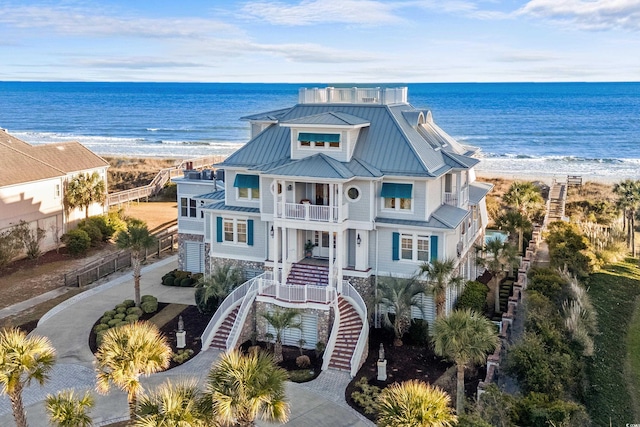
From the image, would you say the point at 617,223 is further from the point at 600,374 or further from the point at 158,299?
the point at 158,299

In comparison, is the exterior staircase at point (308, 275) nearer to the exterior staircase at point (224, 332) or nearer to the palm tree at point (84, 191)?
the exterior staircase at point (224, 332)

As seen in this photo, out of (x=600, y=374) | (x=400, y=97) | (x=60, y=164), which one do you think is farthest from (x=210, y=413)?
(x=60, y=164)

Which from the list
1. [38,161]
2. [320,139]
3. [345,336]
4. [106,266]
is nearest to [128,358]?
[345,336]

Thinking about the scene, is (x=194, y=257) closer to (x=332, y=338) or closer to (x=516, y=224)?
(x=332, y=338)

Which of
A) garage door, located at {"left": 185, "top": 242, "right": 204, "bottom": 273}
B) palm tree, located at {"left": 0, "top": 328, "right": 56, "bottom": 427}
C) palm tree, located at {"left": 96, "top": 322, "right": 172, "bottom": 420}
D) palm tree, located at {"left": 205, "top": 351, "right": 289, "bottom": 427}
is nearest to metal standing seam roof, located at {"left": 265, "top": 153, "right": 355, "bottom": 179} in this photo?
garage door, located at {"left": 185, "top": 242, "right": 204, "bottom": 273}

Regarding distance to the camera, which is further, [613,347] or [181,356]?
[613,347]

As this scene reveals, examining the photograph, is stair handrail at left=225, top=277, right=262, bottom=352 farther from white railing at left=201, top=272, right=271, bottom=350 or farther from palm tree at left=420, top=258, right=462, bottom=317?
palm tree at left=420, top=258, right=462, bottom=317
